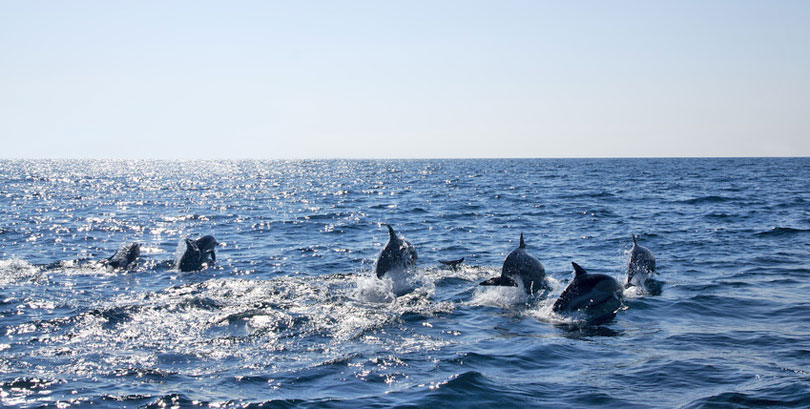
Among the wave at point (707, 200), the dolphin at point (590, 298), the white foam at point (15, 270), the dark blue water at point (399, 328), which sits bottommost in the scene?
the white foam at point (15, 270)

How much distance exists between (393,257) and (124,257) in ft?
30.0

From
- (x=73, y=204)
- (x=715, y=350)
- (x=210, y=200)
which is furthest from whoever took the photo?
(x=210, y=200)

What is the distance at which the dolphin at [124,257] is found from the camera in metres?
19.5

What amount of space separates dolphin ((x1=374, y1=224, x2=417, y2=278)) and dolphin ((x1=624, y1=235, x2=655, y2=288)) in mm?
Answer: 5748

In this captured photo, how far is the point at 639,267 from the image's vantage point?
653 inches

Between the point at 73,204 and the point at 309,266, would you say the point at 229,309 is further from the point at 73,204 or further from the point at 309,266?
the point at 73,204

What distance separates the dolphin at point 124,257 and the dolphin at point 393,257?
860cm

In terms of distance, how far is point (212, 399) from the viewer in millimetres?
8320

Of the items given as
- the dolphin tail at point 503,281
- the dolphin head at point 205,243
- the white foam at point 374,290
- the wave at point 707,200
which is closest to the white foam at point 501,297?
the dolphin tail at point 503,281

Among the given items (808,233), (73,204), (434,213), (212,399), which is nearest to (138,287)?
(212,399)

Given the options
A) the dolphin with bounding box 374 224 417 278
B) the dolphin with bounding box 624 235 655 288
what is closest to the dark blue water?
the dolphin with bounding box 624 235 655 288

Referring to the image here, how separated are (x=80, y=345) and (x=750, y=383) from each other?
35.2ft

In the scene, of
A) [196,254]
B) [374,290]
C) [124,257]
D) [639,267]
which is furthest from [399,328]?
[124,257]

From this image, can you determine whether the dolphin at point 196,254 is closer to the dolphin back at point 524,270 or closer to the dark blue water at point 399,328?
the dark blue water at point 399,328
